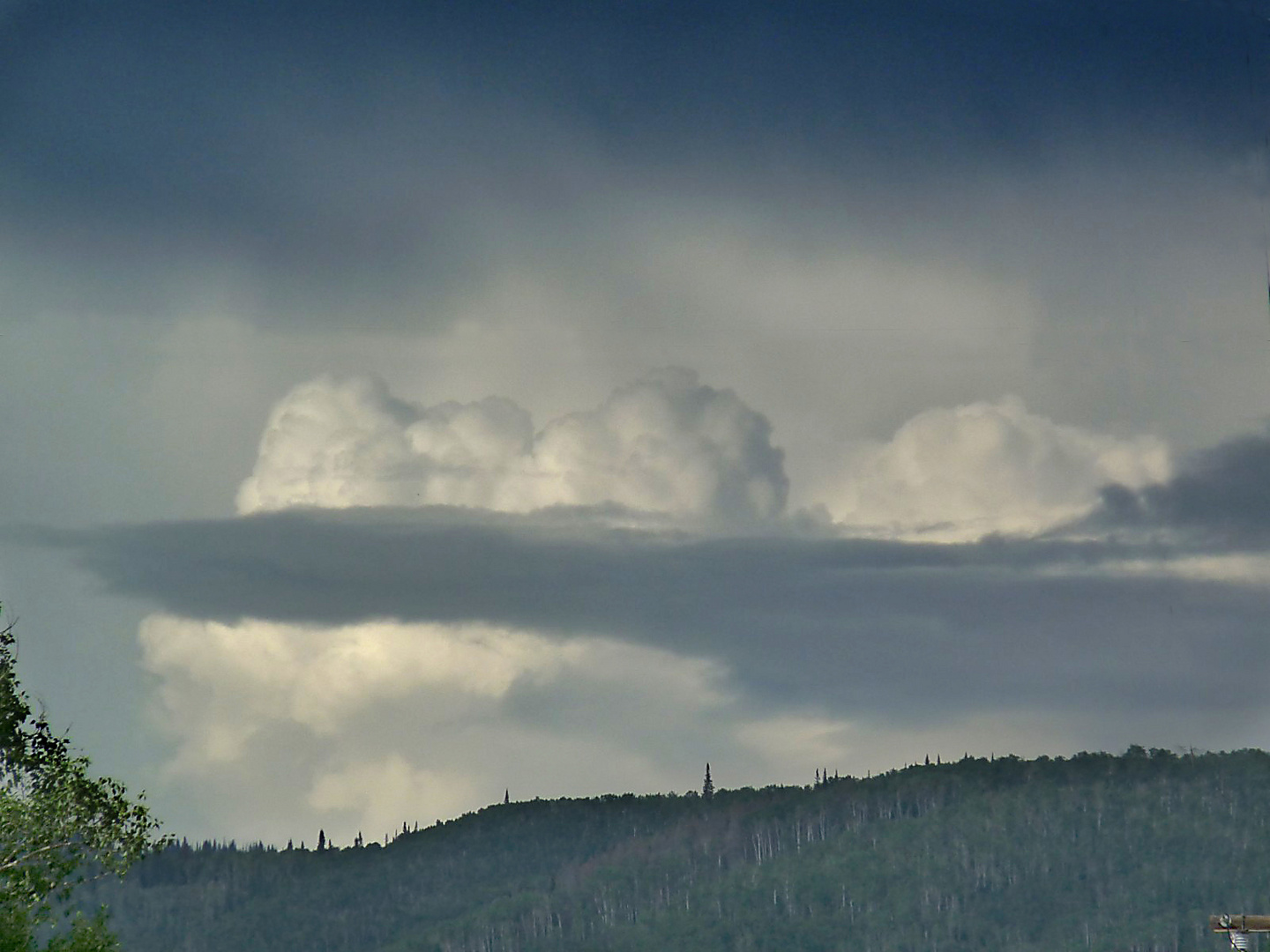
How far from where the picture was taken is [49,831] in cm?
4781

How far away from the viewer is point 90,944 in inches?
1882

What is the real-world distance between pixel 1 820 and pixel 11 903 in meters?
2.09

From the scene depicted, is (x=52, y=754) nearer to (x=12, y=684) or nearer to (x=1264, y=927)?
(x=12, y=684)

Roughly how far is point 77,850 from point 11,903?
2941 millimetres

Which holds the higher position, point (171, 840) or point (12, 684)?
point (12, 684)

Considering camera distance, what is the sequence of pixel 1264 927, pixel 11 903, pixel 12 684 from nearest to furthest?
pixel 11 903, pixel 12 684, pixel 1264 927

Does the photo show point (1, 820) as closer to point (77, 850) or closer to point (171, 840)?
point (77, 850)

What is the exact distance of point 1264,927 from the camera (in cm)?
5984

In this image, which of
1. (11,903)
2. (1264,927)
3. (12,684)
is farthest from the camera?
(1264,927)

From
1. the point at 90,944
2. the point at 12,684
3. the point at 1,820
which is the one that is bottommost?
the point at 90,944

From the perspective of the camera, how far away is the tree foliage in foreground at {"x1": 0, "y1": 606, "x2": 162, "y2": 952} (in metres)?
46.2

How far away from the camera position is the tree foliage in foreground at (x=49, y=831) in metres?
46.2

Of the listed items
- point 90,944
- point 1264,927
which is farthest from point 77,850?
point 1264,927

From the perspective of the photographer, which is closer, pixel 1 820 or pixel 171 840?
pixel 1 820
